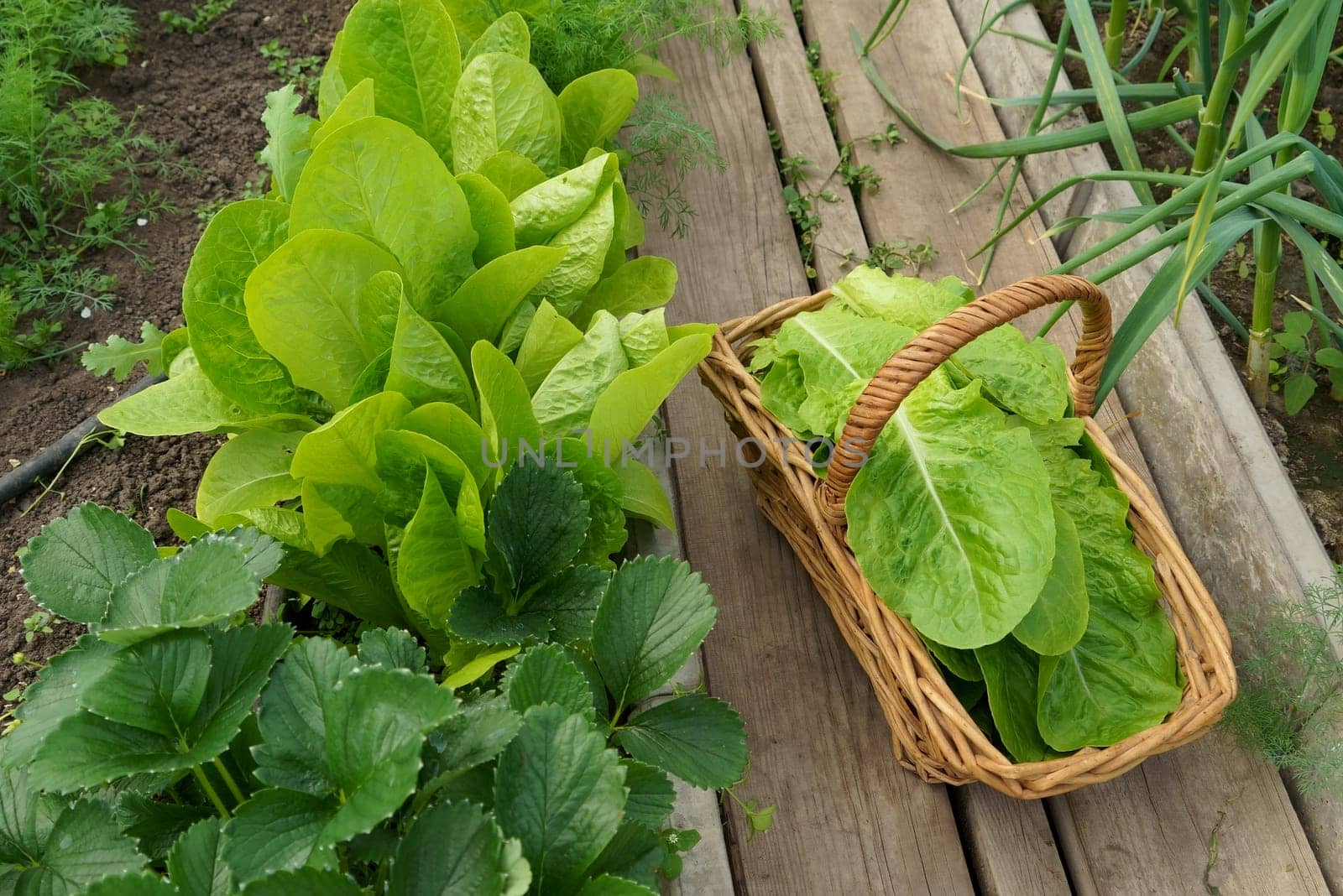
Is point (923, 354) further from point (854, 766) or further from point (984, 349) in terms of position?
point (854, 766)

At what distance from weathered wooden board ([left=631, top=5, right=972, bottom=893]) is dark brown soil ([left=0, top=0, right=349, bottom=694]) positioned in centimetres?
74

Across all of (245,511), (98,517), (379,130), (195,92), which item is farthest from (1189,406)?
(195,92)

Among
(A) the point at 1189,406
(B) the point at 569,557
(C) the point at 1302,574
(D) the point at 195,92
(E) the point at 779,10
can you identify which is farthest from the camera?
(E) the point at 779,10

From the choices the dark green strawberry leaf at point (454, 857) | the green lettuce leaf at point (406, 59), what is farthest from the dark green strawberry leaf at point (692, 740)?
the green lettuce leaf at point (406, 59)

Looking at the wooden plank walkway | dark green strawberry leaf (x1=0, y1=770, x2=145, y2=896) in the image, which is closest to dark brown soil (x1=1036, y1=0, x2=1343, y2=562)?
the wooden plank walkway

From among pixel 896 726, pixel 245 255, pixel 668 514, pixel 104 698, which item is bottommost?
pixel 896 726

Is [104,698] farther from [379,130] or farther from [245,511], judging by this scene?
[379,130]

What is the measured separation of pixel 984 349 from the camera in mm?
1233

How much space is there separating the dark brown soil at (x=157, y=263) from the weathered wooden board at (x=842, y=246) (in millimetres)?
883

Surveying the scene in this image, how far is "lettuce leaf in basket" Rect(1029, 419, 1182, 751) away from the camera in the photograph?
3.59ft

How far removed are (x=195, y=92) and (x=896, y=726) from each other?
5.54 ft

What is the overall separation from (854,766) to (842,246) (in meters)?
0.90

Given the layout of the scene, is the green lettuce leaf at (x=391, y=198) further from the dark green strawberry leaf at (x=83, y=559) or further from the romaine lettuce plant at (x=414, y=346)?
the dark green strawberry leaf at (x=83, y=559)

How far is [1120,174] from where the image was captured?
1.31 metres
